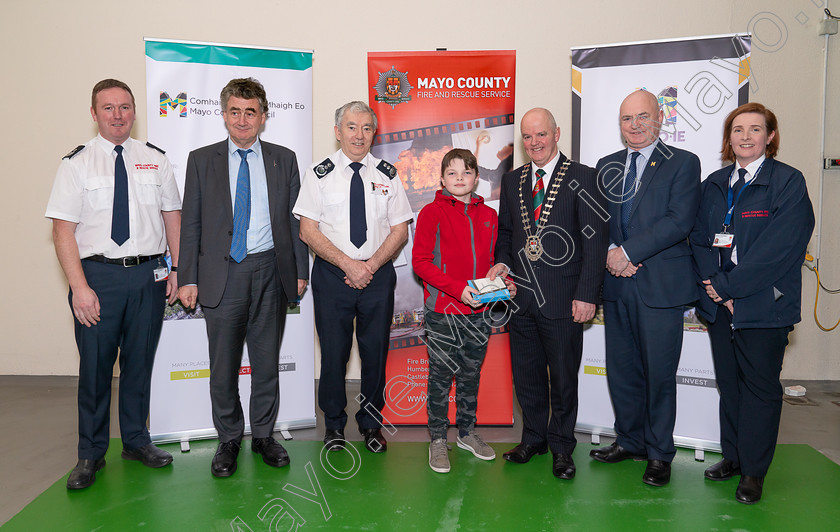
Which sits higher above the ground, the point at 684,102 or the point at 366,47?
the point at 366,47

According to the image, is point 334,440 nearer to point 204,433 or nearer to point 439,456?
point 439,456

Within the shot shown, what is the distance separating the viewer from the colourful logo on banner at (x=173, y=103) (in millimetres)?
3299

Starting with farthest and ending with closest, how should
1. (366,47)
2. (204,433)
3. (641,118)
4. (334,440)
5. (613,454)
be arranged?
(366,47), (204,433), (334,440), (613,454), (641,118)

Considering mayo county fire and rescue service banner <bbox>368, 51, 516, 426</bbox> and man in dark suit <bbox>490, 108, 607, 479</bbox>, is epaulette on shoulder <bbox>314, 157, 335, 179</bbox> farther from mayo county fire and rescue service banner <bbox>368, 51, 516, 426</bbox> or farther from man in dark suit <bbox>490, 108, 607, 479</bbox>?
man in dark suit <bbox>490, 108, 607, 479</bbox>

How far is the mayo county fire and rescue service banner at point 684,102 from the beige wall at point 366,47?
1.10 metres

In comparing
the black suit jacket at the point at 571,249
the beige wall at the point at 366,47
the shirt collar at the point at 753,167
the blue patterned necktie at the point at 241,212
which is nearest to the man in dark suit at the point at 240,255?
the blue patterned necktie at the point at 241,212

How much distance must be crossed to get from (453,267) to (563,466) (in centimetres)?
119

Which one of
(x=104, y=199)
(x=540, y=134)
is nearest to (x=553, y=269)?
(x=540, y=134)

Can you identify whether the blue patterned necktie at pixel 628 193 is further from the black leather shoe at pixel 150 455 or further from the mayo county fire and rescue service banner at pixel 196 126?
→ the black leather shoe at pixel 150 455

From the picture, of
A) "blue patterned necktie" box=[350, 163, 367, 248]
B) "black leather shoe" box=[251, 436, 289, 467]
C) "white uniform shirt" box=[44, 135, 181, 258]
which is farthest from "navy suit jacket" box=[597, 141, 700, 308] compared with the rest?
"white uniform shirt" box=[44, 135, 181, 258]

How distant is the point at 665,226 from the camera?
2.69m

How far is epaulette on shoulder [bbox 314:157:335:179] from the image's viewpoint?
10.0 feet

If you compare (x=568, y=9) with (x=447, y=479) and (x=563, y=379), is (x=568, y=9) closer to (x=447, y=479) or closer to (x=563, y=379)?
(x=563, y=379)

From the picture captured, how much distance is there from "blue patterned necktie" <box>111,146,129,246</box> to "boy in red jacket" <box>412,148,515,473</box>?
1.51 meters
